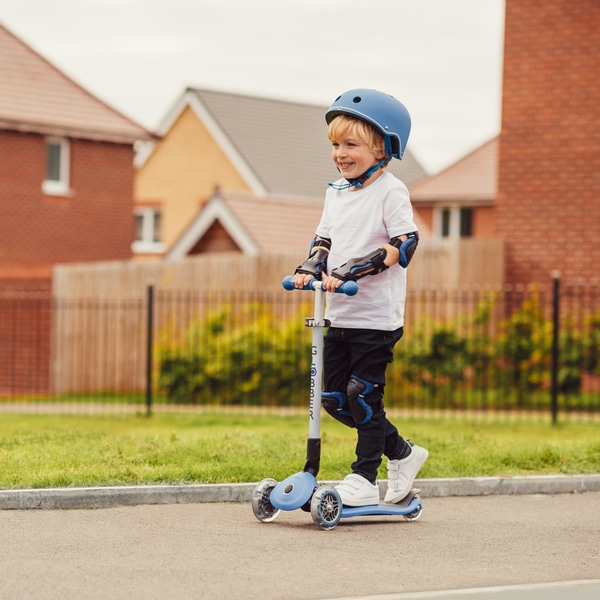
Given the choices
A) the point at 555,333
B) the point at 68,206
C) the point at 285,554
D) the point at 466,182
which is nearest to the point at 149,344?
the point at 555,333

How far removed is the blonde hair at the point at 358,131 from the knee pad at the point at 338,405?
1185 mm

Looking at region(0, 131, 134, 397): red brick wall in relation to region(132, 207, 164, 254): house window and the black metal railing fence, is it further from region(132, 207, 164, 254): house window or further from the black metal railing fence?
region(132, 207, 164, 254): house window

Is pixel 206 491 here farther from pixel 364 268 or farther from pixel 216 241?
pixel 216 241

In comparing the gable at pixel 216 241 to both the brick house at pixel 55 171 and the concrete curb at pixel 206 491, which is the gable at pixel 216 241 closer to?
the brick house at pixel 55 171

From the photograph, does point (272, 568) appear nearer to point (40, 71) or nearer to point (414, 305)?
point (414, 305)

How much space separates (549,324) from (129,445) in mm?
8954

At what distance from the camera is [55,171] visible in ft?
84.2

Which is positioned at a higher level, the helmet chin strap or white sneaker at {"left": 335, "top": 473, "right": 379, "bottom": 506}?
the helmet chin strap

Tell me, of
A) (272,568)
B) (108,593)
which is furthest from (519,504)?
(108,593)

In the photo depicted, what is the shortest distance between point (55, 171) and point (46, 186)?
43cm

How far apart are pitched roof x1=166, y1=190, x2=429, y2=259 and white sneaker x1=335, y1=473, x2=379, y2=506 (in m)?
16.2

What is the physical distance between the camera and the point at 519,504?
23.3 ft

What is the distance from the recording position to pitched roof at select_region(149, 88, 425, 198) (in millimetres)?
34688

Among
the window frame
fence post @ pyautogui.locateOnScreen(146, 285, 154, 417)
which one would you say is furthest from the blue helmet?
the window frame
